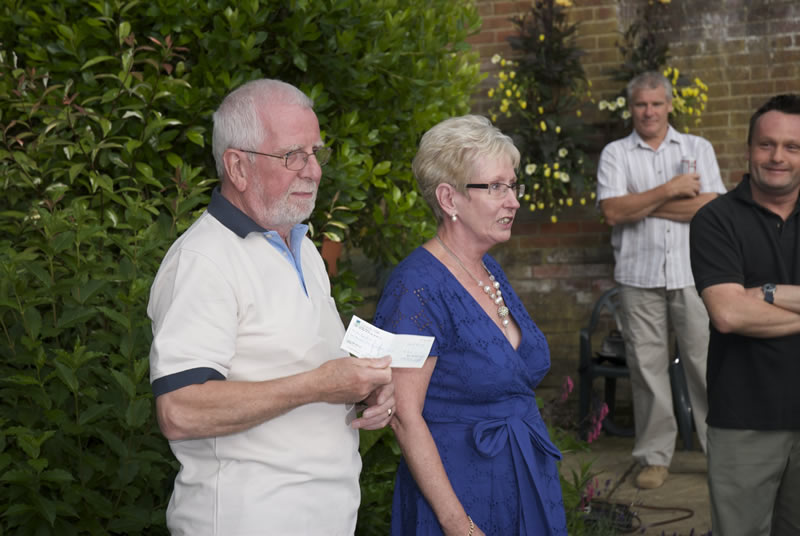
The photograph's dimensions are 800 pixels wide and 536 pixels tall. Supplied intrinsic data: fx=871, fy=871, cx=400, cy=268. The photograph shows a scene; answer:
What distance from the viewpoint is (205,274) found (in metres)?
1.72

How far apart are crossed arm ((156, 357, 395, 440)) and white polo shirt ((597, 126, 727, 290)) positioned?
3.68 meters

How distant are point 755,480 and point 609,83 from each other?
160 inches

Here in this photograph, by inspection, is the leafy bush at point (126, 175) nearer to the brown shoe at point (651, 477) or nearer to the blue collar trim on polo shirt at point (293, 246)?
the blue collar trim on polo shirt at point (293, 246)

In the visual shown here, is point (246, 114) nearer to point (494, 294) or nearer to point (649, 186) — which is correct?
point (494, 294)

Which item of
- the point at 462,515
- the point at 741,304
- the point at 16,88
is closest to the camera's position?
the point at 462,515

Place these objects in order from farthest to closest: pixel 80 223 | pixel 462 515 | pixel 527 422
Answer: pixel 80 223 → pixel 527 422 → pixel 462 515

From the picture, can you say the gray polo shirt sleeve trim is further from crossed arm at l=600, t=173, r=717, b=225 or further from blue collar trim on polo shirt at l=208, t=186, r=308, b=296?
crossed arm at l=600, t=173, r=717, b=225

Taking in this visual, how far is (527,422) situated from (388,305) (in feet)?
1.66

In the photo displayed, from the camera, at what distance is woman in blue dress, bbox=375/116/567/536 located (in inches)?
87.6

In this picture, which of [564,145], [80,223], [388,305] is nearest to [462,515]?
[388,305]

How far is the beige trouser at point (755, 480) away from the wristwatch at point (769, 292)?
0.44 meters

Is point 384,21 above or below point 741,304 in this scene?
above

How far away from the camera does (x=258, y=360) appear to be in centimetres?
179

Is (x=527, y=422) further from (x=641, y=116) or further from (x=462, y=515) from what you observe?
(x=641, y=116)
